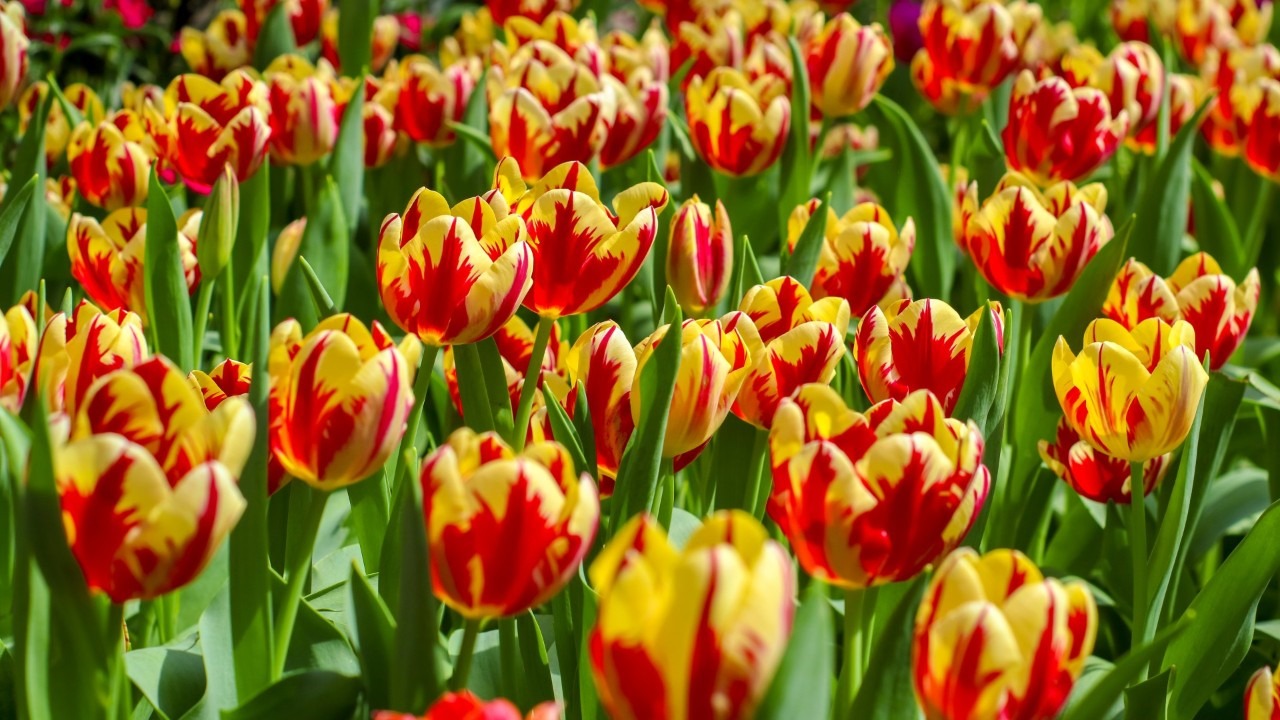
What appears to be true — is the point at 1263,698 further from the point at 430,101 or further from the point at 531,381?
the point at 430,101

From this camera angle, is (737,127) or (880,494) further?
(737,127)

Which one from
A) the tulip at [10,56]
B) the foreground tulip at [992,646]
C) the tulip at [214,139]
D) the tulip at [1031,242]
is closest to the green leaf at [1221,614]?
the tulip at [1031,242]

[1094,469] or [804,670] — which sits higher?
[804,670]

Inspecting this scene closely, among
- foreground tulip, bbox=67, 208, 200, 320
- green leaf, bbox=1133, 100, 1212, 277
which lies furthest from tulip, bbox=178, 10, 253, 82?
green leaf, bbox=1133, 100, 1212, 277

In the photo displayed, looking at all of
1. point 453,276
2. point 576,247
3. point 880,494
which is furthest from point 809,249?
point 880,494

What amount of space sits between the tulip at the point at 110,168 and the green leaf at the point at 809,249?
2.34 feet

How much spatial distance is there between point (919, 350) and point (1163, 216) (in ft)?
3.12

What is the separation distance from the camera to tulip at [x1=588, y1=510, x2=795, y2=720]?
53cm

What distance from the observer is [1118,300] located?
1.28 m

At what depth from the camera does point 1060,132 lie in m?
1.61

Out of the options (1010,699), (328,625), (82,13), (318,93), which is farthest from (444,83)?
(82,13)

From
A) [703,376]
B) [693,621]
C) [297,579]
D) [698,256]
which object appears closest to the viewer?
[693,621]

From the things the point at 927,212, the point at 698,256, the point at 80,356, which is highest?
the point at 80,356

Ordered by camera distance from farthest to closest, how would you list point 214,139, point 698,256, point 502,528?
1. point 214,139
2. point 698,256
3. point 502,528
